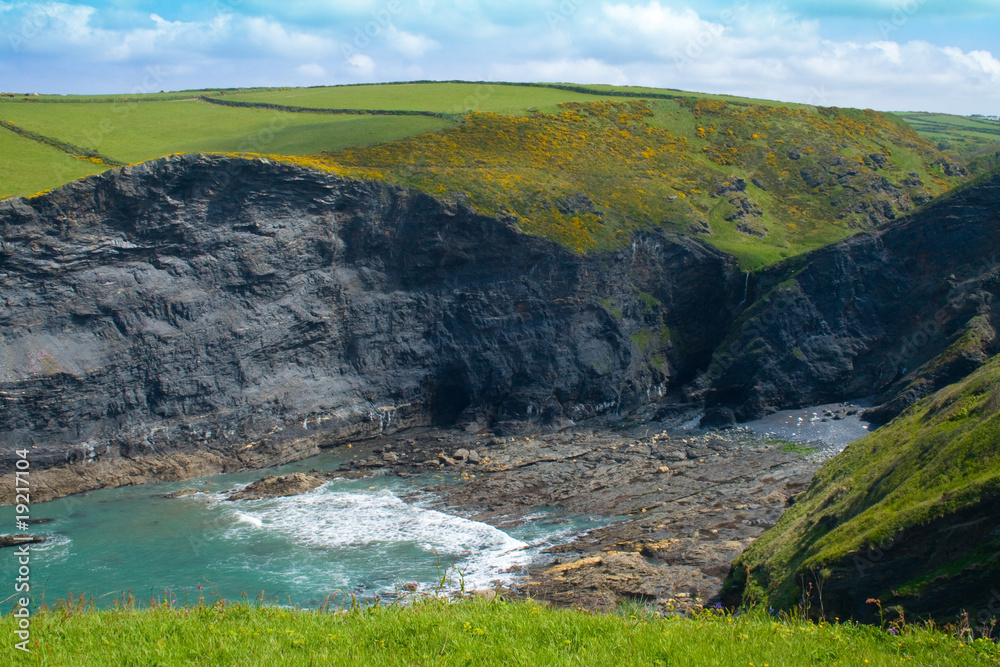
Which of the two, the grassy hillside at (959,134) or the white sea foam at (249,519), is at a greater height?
the grassy hillside at (959,134)

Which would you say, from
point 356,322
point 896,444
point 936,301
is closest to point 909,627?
point 896,444

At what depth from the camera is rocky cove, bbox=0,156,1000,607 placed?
127 feet

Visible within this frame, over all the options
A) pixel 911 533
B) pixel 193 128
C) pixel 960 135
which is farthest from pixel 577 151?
pixel 960 135

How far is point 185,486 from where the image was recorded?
39.2m

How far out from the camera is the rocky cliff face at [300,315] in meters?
40.2

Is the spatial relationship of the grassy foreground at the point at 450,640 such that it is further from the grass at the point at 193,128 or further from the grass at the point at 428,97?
the grass at the point at 428,97

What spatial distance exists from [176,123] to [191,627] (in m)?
67.2

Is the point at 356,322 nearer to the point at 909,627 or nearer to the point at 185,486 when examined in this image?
the point at 185,486

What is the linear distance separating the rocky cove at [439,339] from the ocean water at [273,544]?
232 centimetres

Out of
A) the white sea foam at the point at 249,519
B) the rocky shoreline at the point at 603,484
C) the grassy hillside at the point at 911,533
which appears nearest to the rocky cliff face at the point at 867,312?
the rocky shoreline at the point at 603,484

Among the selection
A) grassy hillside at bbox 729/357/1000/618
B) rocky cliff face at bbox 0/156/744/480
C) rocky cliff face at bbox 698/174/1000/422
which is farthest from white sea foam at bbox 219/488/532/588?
rocky cliff face at bbox 698/174/1000/422

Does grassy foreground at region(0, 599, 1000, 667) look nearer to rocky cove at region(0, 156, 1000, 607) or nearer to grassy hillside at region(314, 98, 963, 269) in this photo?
rocky cove at region(0, 156, 1000, 607)

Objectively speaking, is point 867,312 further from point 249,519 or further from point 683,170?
point 249,519

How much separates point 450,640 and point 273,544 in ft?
78.8
